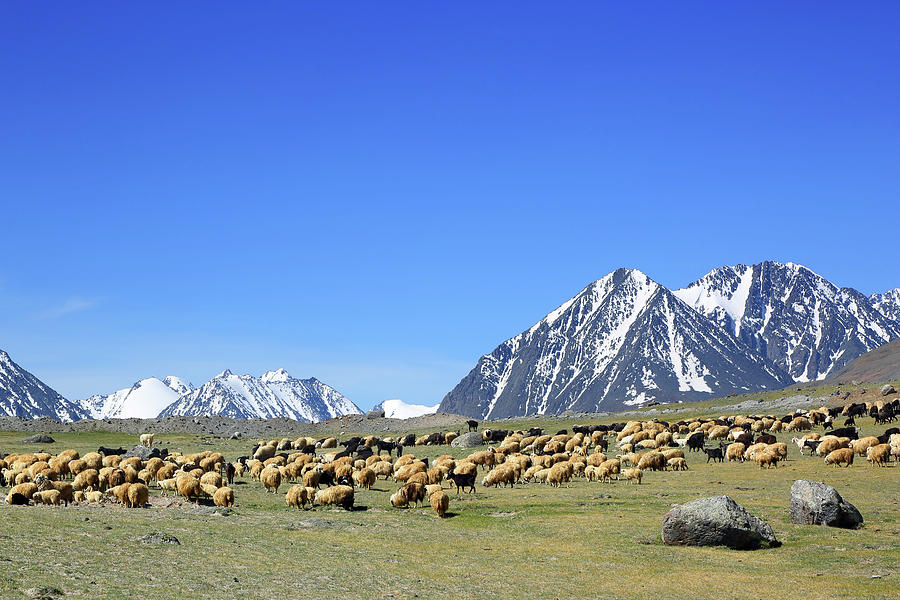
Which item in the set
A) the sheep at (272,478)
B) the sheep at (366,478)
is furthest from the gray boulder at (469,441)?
the sheep at (272,478)

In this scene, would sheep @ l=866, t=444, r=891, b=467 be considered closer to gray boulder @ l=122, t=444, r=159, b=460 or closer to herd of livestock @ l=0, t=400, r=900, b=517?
herd of livestock @ l=0, t=400, r=900, b=517

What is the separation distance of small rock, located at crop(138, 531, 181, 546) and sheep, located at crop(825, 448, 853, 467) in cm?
4249

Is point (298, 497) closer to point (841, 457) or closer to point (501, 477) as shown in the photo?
point (501, 477)

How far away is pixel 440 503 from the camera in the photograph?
4103 cm

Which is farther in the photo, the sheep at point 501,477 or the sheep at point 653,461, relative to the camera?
the sheep at point 653,461

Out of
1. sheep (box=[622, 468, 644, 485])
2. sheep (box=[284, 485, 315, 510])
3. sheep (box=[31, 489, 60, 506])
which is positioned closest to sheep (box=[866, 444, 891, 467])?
sheep (box=[622, 468, 644, 485])

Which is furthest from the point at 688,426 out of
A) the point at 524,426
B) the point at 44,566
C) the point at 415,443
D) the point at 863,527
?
the point at 44,566

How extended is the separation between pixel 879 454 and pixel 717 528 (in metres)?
28.8

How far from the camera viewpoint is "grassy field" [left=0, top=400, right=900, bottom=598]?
80.6ft

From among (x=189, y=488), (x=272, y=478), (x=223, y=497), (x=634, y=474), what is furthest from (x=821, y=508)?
(x=189, y=488)

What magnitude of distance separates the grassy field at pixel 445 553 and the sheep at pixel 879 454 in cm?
1046

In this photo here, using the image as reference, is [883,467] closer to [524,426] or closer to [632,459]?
[632,459]

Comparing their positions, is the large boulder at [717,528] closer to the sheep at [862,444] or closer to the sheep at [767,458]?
the sheep at [767,458]

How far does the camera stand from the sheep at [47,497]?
3947 centimetres
